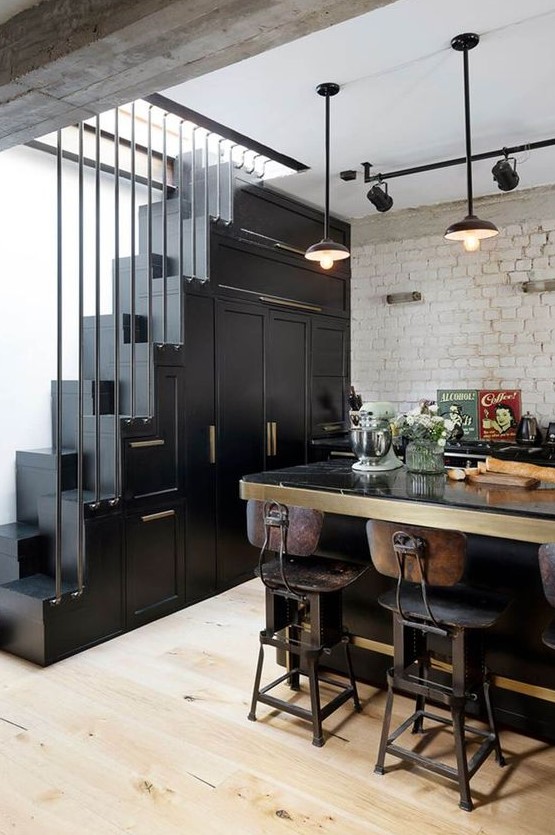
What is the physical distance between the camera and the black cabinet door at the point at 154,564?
12.0ft

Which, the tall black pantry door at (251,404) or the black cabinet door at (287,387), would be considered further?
the black cabinet door at (287,387)

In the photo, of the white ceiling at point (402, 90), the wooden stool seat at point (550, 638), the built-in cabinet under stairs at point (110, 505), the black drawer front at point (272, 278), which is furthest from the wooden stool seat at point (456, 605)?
the black drawer front at point (272, 278)

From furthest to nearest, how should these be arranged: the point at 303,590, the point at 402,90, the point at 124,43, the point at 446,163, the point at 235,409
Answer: the point at 235,409 < the point at 446,163 < the point at 402,90 < the point at 303,590 < the point at 124,43

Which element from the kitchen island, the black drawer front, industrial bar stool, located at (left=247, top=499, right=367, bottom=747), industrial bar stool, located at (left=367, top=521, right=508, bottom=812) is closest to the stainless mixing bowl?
the kitchen island

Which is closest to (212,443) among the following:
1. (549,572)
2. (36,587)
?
(36,587)

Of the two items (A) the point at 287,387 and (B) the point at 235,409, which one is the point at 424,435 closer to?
(B) the point at 235,409

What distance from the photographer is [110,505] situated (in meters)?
3.53

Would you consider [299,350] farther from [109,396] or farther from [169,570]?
[169,570]

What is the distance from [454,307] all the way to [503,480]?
2.94 metres

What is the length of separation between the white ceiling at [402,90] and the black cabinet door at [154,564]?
96.3 inches

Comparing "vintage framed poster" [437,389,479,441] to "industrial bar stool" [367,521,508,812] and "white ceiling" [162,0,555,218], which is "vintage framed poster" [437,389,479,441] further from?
"industrial bar stool" [367,521,508,812]

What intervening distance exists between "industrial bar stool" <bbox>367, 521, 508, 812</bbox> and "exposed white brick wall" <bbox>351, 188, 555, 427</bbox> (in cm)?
303

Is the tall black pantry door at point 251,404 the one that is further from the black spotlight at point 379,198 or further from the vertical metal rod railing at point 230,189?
the black spotlight at point 379,198

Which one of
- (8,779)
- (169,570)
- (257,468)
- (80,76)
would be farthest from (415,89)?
(8,779)
